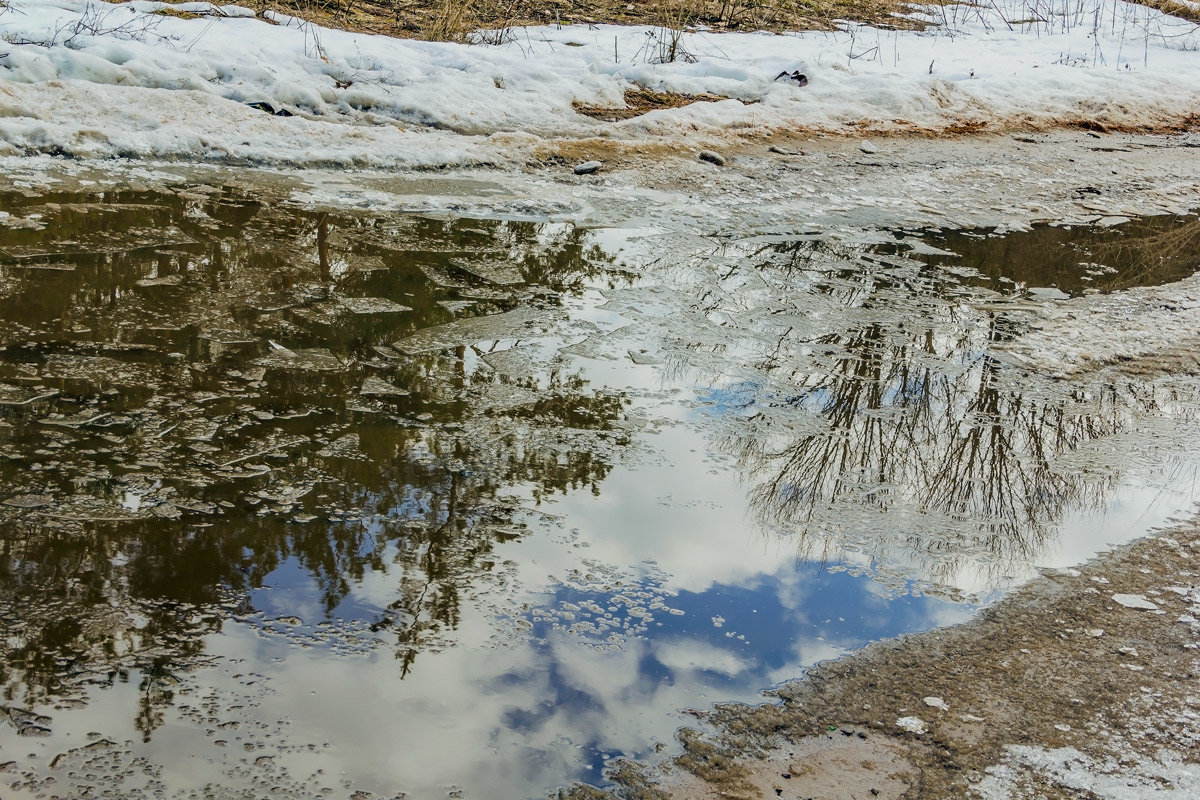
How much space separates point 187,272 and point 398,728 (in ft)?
11.8

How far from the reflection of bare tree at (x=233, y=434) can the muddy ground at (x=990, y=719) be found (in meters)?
0.94

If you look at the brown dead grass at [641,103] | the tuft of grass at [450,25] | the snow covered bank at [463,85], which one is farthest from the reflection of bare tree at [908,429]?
the tuft of grass at [450,25]

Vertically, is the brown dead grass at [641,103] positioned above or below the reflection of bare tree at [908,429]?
above

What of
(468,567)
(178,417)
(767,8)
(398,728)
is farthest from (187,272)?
(767,8)

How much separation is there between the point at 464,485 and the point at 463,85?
21.9 ft

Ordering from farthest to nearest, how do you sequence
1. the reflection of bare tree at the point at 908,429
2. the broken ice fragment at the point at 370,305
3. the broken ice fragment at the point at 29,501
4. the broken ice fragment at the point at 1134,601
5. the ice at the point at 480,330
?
the broken ice fragment at the point at 370,305
the ice at the point at 480,330
the reflection of bare tree at the point at 908,429
the broken ice fragment at the point at 1134,601
the broken ice fragment at the point at 29,501

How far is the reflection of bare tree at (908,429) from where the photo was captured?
3.83 metres

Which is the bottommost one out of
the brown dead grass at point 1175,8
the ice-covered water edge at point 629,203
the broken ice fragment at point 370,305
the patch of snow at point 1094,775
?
the patch of snow at point 1094,775

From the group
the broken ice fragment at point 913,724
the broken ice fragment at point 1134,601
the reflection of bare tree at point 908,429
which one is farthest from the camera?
the reflection of bare tree at point 908,429

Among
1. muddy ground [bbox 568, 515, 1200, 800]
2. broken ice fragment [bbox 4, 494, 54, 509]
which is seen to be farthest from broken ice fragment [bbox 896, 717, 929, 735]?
broken ice fragment [bbox 4, 494, 54, 509]

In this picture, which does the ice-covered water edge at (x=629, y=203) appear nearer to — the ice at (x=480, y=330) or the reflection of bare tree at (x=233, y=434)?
the reflection of bare tree at (x=233, y=434)

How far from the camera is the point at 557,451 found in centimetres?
406

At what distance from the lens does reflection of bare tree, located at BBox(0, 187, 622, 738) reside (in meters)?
2.92

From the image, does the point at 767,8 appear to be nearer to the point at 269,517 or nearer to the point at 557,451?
the point at 557,451
